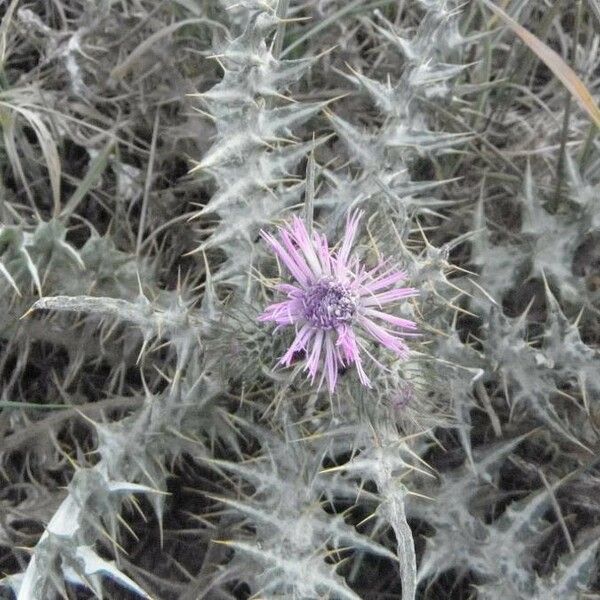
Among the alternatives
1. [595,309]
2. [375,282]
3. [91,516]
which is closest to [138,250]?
[91,516]

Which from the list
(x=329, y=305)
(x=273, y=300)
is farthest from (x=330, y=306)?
(x=273, y=300)

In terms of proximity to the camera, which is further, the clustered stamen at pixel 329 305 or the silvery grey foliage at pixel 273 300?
the silvery grey foliage at pixel 273 300

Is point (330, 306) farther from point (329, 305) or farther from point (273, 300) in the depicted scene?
point (273, 300)

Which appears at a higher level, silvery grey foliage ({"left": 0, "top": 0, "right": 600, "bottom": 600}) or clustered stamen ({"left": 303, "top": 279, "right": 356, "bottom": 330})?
clustered stamen ({"left": 303, "top": 279, "right": 356, "bottom": 330})

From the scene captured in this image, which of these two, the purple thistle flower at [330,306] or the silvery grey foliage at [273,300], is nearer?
the purple thistle flower at [330,306]

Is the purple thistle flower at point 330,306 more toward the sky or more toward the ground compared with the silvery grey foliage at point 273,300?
more toward the sky
